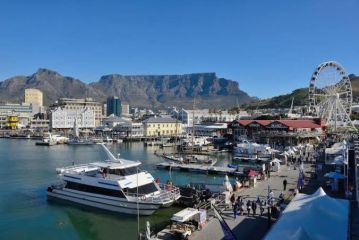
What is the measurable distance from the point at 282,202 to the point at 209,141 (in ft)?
237

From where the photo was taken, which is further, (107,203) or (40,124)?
(40,124)

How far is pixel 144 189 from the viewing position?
30.8 m

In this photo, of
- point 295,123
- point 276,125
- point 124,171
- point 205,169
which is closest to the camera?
point 124,171

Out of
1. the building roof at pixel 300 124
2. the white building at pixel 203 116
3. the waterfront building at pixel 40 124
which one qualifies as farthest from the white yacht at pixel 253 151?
the waterfront building at pixel 40 124

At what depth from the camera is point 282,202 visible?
86.1 feet

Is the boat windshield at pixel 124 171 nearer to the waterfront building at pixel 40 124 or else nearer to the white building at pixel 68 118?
the white building at pixel 68 118

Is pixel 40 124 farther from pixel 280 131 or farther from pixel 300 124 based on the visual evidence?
pixel 300 124

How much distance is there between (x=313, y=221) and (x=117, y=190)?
1753cm

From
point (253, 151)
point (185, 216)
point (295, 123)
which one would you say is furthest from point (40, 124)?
point (185, 216)

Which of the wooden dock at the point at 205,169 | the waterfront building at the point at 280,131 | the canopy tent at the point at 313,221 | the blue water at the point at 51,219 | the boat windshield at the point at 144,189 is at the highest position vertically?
the waterfront building at the point at 280,131

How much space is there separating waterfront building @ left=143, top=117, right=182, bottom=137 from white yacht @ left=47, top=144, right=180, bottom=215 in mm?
94310

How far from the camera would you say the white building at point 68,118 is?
16400 centimetres

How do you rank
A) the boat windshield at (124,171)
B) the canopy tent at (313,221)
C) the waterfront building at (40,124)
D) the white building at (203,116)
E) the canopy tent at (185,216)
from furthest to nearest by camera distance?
1. the waterfront building at (40,124)
2. the white building at (203,116)
3. the boat windshield at (124,171)
4. the canopy tent at (185,216)
5. the canopy tent at (313,221)

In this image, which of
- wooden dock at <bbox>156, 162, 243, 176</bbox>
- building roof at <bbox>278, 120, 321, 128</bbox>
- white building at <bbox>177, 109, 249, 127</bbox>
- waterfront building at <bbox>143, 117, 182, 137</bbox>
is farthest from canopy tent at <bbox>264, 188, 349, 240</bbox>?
white building at <bbox>177, 109, 249, 127</bbox>
